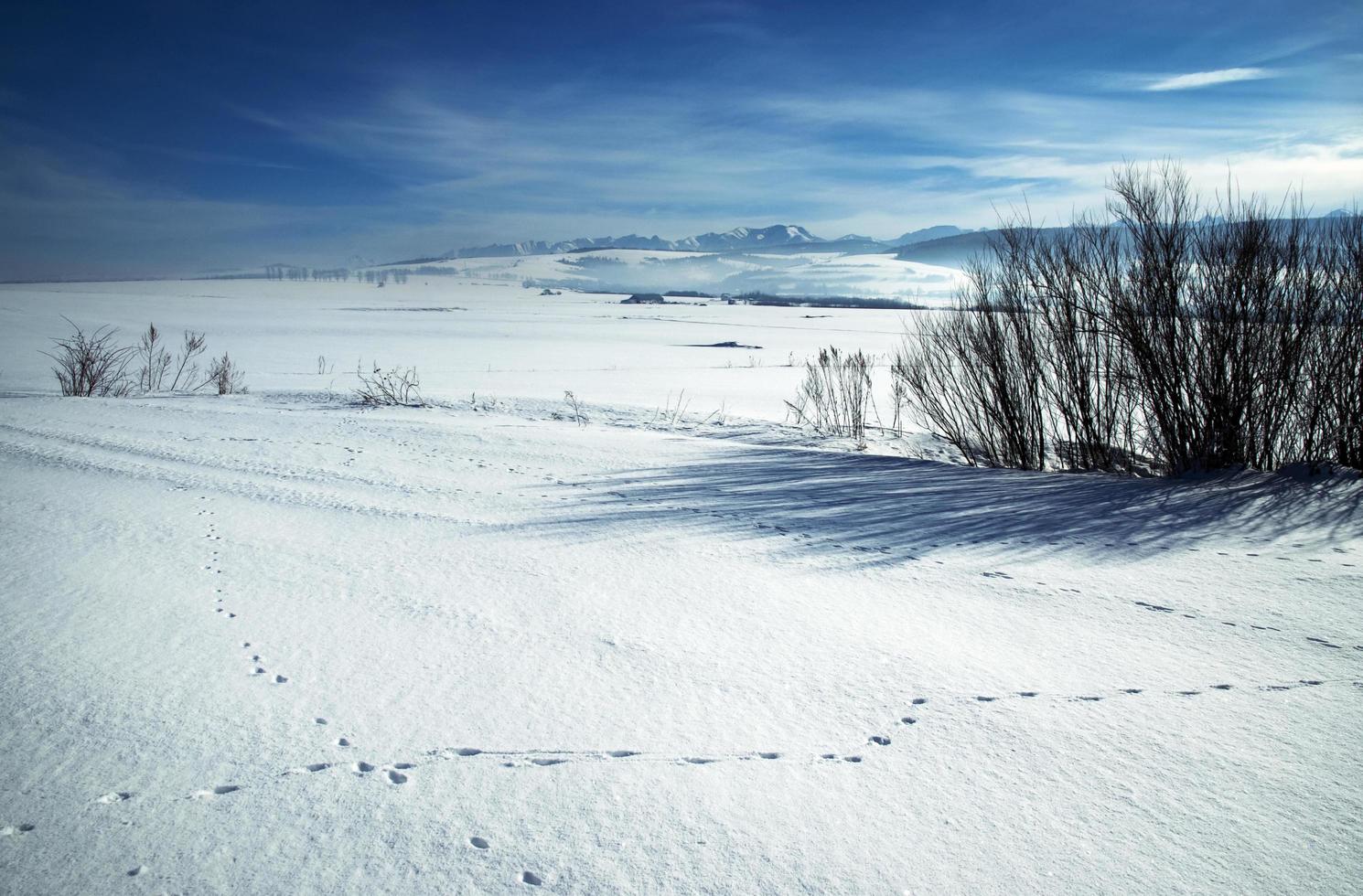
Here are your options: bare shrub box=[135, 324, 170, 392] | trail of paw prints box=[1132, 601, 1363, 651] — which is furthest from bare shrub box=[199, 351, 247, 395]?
trail of paw prints box=[1132, 601, 1363, 651]

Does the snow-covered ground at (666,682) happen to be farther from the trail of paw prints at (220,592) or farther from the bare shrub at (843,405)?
the bare shrub at (843,405)

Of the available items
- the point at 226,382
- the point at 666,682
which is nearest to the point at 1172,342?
the point at 666,682

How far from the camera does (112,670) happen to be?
7.95ft

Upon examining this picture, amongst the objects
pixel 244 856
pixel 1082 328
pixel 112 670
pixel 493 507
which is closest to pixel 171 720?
→ pixel 112 670

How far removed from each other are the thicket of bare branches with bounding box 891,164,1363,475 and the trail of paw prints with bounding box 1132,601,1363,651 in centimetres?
372

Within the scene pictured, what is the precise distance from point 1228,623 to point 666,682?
230cm

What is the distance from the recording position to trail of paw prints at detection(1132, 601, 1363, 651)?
270cm

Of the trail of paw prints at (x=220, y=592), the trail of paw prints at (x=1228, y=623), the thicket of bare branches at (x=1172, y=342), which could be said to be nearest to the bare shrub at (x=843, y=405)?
the thicket of bare branches at (x=1172, y=342)

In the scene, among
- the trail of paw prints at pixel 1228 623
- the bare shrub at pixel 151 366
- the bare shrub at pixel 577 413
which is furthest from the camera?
the bare shrub at pixel 151 366

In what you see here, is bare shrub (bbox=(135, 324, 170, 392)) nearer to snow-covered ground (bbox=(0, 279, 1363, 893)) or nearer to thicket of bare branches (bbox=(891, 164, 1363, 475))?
snow-covered ground (bbox=(0, 279, 1363, 893))

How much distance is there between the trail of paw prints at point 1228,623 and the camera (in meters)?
2.70

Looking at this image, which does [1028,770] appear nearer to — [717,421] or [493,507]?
[493,507]

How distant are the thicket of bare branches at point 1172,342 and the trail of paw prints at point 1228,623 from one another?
3.72m

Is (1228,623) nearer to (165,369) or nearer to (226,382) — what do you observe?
(226,382)
